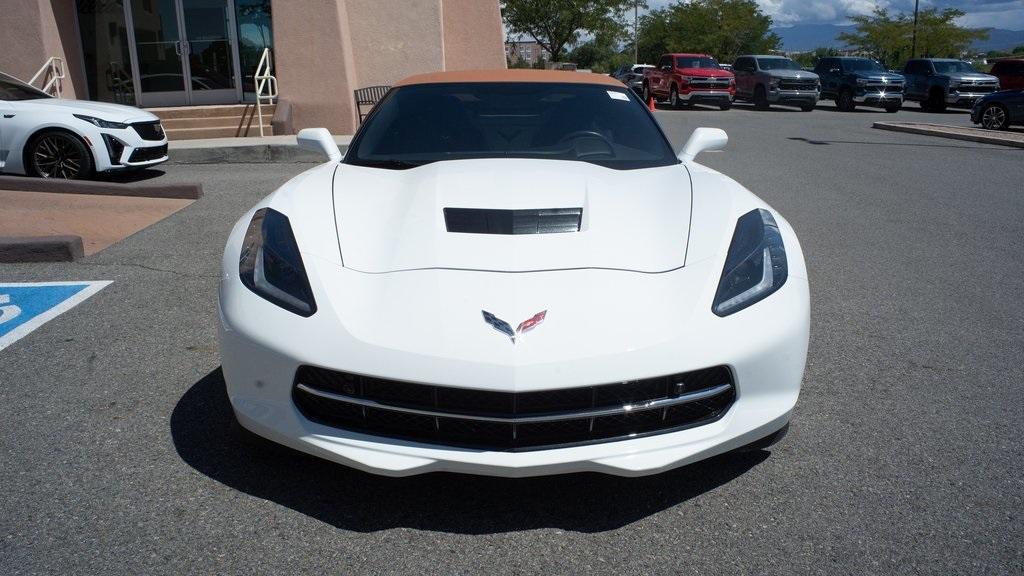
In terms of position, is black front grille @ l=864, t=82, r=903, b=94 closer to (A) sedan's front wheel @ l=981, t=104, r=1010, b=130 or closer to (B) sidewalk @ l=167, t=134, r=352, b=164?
(A) sedan's front wheel @ l=981, t=104, r=1010, b=130

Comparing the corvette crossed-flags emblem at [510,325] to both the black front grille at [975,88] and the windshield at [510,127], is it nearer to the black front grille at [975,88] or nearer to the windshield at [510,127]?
the windshield at [510,127]

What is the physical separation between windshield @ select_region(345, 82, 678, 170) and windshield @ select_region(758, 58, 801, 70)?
24.2 m

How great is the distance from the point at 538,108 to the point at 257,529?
103 inches

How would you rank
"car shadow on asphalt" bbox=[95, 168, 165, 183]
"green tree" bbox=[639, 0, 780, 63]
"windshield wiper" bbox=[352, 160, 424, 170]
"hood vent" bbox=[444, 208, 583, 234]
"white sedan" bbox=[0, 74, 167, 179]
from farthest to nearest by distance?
"green tree" bbox=[639, 0, 780, 63] < "car shadow on asphalt" bbox=[95, 168, 165, 183] < "white sedan" bbox=[0, 74, 167, 179] < "windshield wiper" bbox=[352, 160, 424, 170] < "hood vent" bbox=[444, 208, 583, 234]

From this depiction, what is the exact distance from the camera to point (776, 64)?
2666 centimetres

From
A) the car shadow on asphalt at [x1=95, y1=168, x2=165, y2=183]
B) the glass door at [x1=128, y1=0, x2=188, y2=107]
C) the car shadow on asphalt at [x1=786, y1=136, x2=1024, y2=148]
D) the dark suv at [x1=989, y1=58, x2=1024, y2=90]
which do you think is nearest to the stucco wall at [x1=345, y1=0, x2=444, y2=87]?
the glass door at [x1=128, y1=0, x2=188, y2=107]

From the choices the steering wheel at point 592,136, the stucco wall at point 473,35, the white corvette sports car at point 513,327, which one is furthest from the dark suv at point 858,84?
the white corvette sports car at point 513,327

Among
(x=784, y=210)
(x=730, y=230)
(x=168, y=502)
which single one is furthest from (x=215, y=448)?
(x=784, y=210)

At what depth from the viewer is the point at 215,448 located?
116 inches

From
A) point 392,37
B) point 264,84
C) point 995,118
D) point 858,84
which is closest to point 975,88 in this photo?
point 858,84

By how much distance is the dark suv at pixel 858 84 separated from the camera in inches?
978

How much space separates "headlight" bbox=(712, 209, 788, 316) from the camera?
2.56 metres

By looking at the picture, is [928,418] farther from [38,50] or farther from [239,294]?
[38,50]

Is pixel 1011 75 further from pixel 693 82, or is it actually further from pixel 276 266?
pixel 276 266
